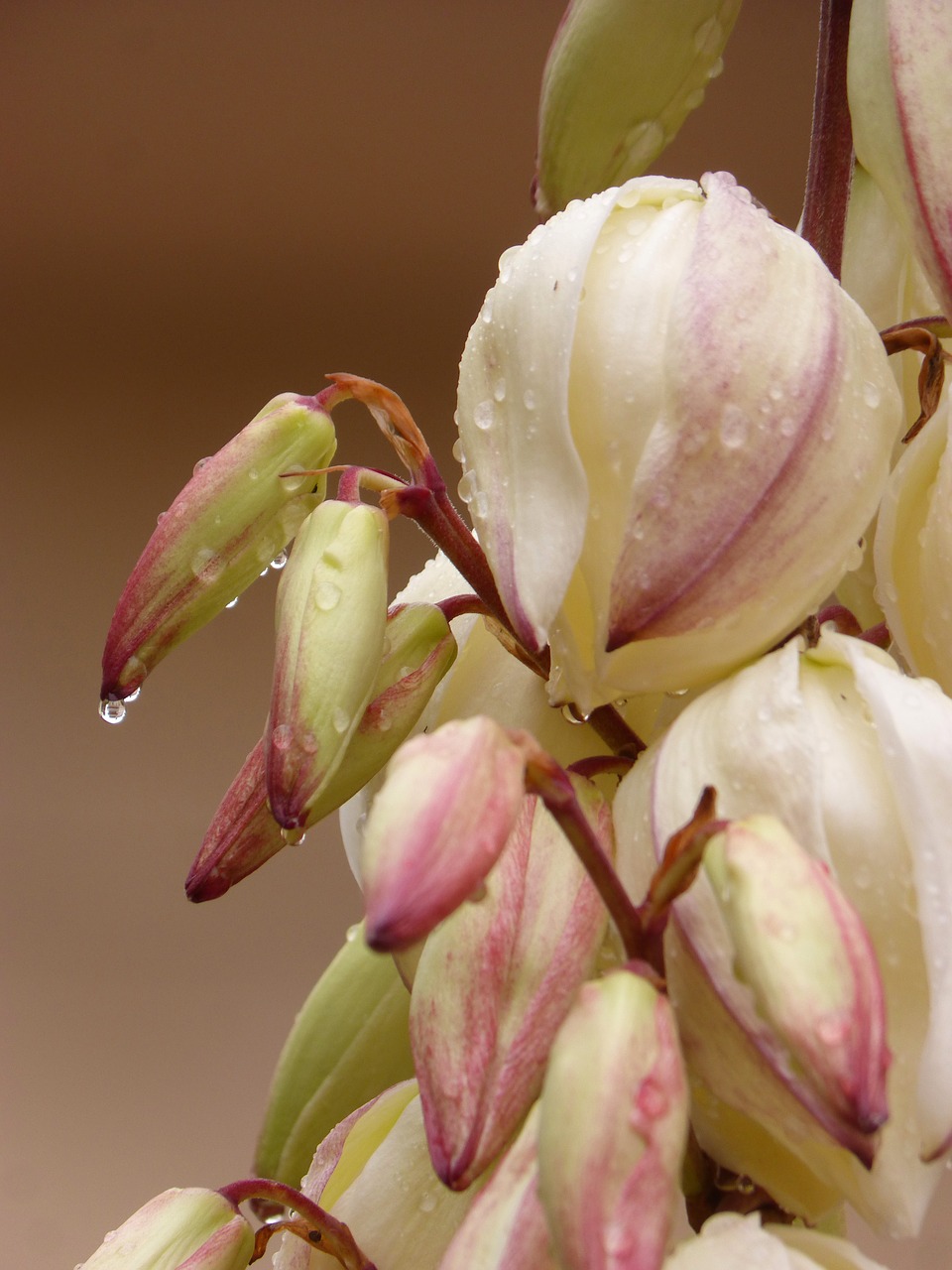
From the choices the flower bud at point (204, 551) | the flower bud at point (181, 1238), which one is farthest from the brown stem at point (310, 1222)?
the flower bud at point (204, 551)

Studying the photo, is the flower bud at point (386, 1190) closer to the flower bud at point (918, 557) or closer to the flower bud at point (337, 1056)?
the flower bud at point (337, 1056)

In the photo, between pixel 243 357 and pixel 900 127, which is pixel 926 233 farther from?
pixel 243 357

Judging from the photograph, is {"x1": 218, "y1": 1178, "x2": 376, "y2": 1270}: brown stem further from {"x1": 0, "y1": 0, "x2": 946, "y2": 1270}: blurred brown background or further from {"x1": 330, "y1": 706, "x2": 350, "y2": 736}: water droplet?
{"x1": 0, "y1": 0, "x2": 946, "y2": 1270}: blurred brown background

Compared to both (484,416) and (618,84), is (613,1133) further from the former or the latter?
(618,84)

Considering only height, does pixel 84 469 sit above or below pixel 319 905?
above

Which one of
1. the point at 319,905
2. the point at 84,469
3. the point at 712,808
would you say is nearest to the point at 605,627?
the point at 712,808

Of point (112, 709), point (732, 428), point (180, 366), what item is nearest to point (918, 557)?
point (732, 428)
